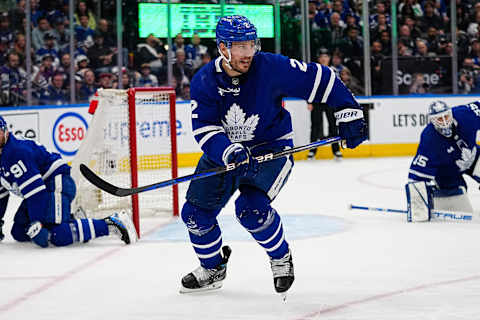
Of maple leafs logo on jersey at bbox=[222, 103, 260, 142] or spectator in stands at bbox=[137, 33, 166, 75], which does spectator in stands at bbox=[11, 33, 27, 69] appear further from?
maple leafs logo on jersey at bbox=[222, 103, 260, 142]

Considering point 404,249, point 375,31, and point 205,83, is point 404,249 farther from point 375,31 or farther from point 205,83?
point 375,31

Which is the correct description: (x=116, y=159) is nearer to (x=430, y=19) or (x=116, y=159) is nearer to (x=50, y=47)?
(x=50, y=47)

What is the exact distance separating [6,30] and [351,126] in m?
6.00

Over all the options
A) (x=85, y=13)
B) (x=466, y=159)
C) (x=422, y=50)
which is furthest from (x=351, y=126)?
(x=422, y=50)

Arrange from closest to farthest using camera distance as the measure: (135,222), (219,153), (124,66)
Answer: (219,153), (135,222), (124,66)

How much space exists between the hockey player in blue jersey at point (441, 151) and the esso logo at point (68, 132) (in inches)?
132

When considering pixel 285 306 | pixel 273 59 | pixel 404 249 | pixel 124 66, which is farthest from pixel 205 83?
pixel 124 66

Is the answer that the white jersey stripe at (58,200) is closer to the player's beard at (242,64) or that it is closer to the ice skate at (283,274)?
the ice skate at (283,274)

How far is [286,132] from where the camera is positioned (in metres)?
2.92

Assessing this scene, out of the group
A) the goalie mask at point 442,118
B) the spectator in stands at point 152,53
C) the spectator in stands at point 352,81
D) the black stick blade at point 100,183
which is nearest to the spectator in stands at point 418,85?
the spectator in stands at point 352,81

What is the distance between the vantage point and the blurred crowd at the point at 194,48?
A: 794 centimetres

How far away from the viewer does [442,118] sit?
4.61 meters

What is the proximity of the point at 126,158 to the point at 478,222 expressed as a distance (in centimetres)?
220

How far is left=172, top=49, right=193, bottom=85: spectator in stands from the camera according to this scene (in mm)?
8742
